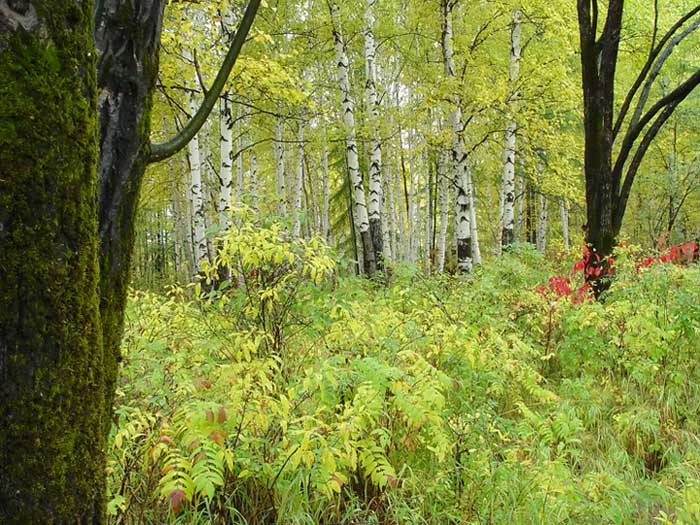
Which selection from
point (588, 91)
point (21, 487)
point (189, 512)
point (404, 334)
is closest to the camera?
point (21, 487)

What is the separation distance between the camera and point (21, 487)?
1040mm

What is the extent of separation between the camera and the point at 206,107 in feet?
5.34

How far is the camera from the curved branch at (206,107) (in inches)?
60.5

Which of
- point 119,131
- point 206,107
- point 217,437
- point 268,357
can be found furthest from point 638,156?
point 119,131

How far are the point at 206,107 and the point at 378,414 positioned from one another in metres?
1.87

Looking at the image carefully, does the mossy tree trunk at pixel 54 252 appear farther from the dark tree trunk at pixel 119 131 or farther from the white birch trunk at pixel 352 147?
the white birch trunk at pixel 352 147

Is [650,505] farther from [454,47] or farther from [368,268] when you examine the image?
[454,47]

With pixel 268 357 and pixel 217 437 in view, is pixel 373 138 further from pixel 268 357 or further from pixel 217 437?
pixel 217 437

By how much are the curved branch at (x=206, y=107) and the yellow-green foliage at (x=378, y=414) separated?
122 cm

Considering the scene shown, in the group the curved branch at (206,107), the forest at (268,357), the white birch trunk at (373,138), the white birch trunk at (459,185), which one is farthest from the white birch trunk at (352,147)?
the curved branch at (206,107)

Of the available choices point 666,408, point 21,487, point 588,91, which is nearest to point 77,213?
point 21,487

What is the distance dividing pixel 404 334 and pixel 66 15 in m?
→ 3.00

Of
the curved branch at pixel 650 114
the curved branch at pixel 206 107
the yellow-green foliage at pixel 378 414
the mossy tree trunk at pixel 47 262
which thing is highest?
the curved branch at pixel 650 114

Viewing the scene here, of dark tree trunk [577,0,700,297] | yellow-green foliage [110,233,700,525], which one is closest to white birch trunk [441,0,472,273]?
dark tree trunk [577,0,700,297]
